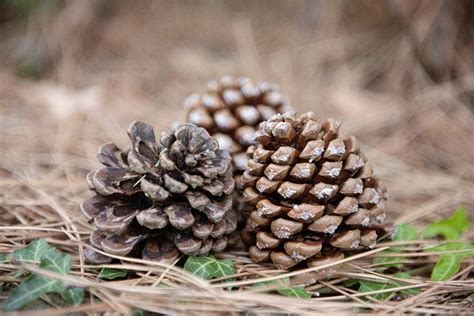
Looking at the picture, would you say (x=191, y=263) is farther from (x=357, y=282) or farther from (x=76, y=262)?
(x=357, y=282)

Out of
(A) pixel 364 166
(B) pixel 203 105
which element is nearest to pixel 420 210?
(A) pixel 364 166

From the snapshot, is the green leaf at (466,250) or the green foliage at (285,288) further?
the green leaf at (466,250)

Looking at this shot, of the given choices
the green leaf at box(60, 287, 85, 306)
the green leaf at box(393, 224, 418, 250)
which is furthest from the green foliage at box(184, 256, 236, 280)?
the green leaf at box(393, 224, 418, 250)

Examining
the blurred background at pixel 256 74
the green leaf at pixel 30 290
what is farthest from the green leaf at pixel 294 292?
the blurred background at pixel 256 74

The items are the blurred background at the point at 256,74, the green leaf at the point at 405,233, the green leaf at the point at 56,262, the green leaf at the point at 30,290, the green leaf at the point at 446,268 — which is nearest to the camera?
the green leaf at the point at 30,290

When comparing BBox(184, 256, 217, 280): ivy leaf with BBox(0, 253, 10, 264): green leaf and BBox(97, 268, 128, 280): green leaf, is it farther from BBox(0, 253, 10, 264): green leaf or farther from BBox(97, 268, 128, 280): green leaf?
BBox(0, 253, 10, 264): green leaf

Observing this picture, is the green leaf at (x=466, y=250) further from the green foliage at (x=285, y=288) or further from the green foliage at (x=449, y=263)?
the green foliage at (x=285, y=288)

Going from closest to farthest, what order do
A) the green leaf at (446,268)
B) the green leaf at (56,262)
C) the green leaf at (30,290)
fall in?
the green leaf at (30,290)
the green leaf at (56,262)
the green leaf at (446,268)
